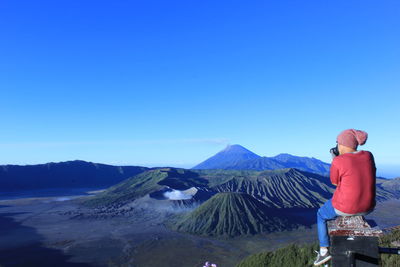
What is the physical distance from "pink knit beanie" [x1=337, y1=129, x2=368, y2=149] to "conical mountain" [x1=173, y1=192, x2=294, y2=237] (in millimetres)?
52752

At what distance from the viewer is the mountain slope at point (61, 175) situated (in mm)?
132750

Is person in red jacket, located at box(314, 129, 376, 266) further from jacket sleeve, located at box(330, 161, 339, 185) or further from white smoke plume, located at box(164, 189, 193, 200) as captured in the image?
white smoke plume, located at box(164, 189, 193, 200)

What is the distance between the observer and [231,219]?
58531mm

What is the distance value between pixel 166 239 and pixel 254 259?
29.7m

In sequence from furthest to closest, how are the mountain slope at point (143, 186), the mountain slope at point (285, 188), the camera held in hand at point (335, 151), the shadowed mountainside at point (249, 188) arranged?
1. the mountain slope at point (285, 188)
2. the mountain slope at point (143, 186)
3. the shadowed mountainside at point (249, 188)
4. the camera held in hand at point (335, 151)

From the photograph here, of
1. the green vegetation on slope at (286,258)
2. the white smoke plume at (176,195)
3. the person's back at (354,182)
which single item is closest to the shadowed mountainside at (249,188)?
the white smoke plume at (176,195)

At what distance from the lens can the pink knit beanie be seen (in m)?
3.44

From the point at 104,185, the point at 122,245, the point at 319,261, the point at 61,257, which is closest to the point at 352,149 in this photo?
the point at 319,261

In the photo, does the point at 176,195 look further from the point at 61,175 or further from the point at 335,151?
the point at 61,175

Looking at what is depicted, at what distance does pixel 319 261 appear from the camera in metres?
3.35

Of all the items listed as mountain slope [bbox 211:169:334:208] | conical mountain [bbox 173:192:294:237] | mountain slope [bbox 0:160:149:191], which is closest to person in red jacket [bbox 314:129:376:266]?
conical mountain [bbox 173:192:294:237]

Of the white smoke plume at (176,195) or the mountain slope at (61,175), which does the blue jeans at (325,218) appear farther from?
the mountain slope at (61,175)

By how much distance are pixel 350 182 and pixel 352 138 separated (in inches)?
21.1

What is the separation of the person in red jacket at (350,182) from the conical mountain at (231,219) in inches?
2066
